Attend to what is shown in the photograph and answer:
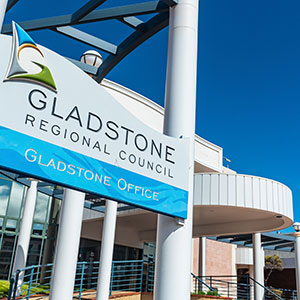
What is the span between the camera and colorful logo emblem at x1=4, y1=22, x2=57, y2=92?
3.75m

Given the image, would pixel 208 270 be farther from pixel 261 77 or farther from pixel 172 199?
pixel 172 199

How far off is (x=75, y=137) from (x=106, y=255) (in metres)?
8.86

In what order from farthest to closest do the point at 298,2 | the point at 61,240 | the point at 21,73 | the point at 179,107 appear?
the point at 298,2 < the point at 61,240 < the point at 179,107 < the point at 21,73

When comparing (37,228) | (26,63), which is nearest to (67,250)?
(26,63)

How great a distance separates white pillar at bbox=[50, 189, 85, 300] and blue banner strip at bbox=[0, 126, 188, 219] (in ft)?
11.8

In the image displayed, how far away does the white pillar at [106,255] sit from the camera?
11812mm

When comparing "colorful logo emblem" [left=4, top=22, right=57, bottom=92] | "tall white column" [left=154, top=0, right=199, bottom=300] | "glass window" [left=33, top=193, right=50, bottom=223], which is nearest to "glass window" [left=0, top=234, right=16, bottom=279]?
"glass window" [left=33, top=193, right=50, bottom=223]

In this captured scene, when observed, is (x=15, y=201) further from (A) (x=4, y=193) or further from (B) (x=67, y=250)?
(B) (x=67, y=250)

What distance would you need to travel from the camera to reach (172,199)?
4848mm

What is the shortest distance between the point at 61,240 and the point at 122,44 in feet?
13.6

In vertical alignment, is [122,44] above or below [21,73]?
above

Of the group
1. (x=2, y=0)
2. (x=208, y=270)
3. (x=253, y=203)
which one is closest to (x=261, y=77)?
(x=208, y=270)

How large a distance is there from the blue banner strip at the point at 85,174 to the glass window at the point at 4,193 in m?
15.3

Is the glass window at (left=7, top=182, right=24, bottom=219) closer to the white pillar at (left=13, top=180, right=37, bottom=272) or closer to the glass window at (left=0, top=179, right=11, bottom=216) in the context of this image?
the glass window at (left=0, top=179, right=11, bottom=216)
